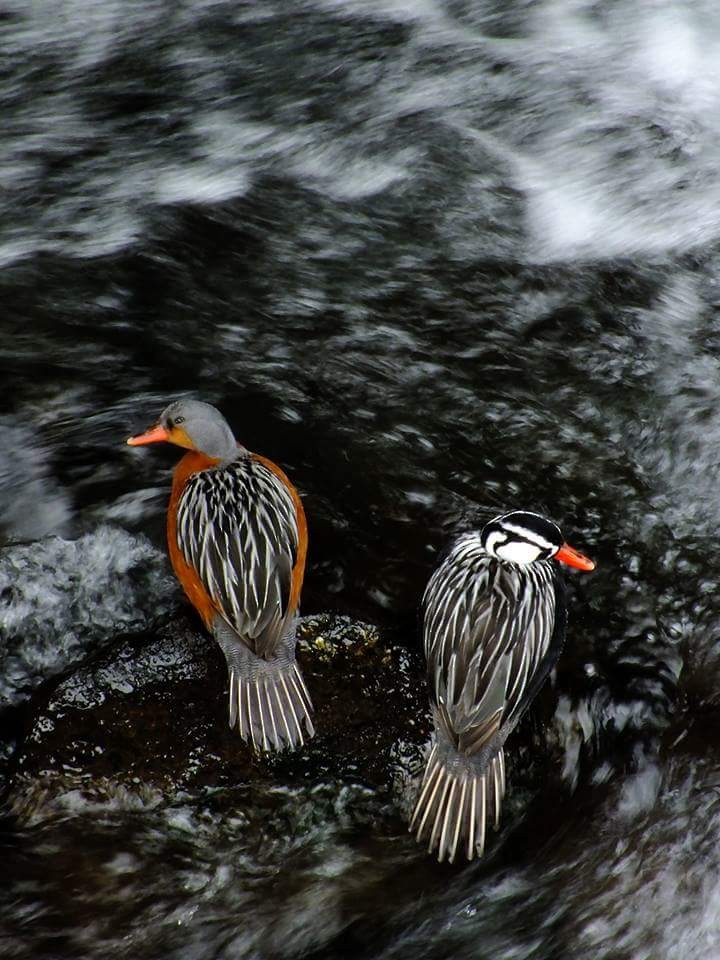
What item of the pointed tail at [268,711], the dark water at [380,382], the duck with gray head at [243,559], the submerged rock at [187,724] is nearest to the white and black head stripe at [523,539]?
the dark water at [380,382]

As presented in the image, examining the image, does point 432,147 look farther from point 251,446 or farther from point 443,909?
point 443,909

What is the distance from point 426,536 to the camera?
18.1 ft

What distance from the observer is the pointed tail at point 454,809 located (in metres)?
4.37

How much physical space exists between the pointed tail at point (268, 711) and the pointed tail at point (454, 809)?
53 centimetres

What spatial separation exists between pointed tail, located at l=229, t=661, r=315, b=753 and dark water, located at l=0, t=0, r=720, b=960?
0.70 feet

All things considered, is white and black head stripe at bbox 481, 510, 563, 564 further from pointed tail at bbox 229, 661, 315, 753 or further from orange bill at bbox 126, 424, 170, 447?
orange bill at bbox 126, 424, 170, 447

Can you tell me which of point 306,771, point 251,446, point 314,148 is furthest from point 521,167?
point 306,771

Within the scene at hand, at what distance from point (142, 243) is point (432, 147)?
206cm

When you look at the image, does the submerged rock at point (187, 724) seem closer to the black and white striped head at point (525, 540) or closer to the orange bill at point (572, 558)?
the black and white striped head at point (525, 540)

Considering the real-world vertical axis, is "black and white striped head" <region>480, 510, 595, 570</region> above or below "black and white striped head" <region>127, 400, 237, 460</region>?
below

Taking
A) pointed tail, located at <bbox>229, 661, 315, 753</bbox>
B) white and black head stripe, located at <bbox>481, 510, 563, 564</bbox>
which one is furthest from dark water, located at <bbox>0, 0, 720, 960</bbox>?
white and black head stripe, located at <bbox>481, 510, 563, 564</bbox>

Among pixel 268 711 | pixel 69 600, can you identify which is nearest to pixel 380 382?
pixel 69 600

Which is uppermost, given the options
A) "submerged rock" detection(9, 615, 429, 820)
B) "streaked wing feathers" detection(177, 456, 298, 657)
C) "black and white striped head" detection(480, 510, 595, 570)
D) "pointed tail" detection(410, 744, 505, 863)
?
"streaked wing feathers" detection(177, 456, 298, 657)

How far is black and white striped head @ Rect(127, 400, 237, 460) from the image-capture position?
5383mm
